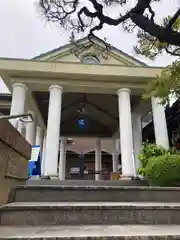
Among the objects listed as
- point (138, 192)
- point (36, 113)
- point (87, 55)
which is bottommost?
point (138, 192)

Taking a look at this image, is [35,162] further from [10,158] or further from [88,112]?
[88,112]

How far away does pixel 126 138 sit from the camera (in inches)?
209

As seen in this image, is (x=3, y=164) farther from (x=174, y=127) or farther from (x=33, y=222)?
(x=174, y=127)

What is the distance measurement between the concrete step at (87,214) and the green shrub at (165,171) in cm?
163

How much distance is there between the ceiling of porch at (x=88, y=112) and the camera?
7.69 meters

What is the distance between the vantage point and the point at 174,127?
734 centimetres

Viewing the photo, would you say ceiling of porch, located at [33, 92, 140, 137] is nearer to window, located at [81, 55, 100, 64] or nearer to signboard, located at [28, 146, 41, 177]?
window, located at [81, 55, 100, 64]

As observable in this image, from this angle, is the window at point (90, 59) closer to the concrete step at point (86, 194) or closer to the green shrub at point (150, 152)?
the green shrub at point (150, 152)

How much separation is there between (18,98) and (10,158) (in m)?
3.78

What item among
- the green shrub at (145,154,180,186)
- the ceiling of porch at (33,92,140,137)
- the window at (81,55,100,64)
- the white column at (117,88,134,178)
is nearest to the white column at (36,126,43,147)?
the ceiling of porch at (33,92,140,137)

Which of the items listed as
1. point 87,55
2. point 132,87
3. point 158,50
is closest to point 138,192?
point 158,50

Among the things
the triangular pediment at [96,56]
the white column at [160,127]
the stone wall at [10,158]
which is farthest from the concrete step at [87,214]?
the triangular pediment at [96,56]

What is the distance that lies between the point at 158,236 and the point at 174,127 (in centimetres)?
666

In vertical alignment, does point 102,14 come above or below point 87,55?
below
